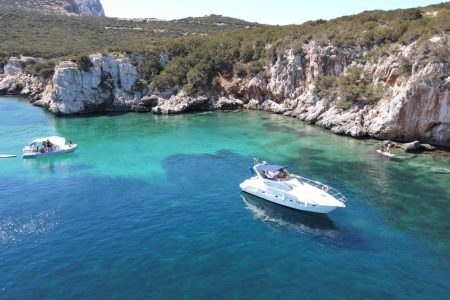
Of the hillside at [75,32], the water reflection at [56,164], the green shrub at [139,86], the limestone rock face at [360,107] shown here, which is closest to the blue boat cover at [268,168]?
the water reflection at [56,164]

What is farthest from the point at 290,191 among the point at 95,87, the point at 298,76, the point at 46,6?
the point at 46,6

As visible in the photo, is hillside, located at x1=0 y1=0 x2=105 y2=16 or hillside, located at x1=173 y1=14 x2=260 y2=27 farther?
hillside, located at x1=0 y1=0 x2=105 y2=16

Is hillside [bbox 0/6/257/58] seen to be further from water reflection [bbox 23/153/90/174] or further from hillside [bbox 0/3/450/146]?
water reflection [bbox 23/153/90/174]

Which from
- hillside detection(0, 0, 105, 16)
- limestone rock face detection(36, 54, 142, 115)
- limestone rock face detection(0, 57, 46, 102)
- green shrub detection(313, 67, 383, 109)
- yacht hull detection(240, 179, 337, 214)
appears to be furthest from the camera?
hillside detection(0, 0, 105, 16)

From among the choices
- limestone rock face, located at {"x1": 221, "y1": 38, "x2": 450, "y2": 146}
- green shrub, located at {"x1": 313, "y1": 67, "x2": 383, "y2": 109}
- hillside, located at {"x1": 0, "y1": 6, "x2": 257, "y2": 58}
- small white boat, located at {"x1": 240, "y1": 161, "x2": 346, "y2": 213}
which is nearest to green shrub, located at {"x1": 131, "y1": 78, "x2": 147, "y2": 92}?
limestone rock face, located at {"x1": 221, "y1": 38, "x2": 450, "y2": 146}

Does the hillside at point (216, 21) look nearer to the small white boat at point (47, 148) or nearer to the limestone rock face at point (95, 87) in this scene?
the limestone rock face at point (95, 87)

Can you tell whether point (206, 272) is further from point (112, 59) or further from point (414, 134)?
point (112, 59)
